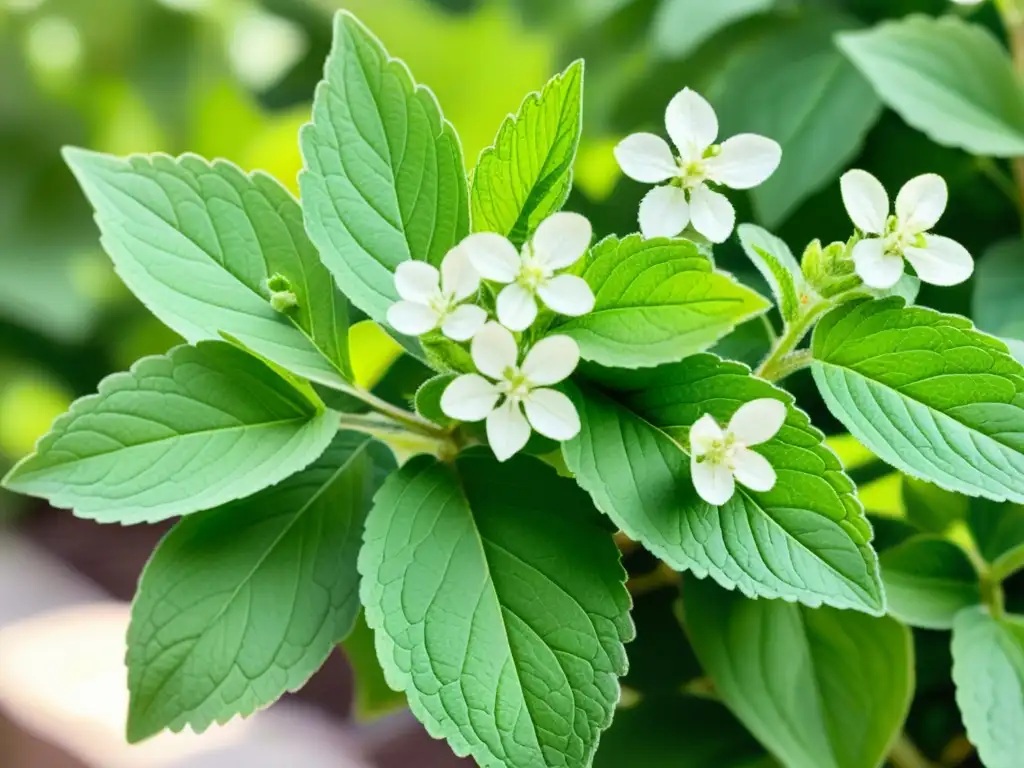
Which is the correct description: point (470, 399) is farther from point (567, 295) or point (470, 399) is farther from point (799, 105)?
point (799, 105)

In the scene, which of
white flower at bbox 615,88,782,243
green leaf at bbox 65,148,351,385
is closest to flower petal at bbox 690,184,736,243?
white flower at bbox 615,88,782,243

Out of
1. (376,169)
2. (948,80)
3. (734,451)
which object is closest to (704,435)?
(734,451)

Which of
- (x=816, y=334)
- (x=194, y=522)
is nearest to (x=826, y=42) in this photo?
(x=816, y=334)

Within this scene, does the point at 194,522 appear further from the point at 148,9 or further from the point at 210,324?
the point at 148,9

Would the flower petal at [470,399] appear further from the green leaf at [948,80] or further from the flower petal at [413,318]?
the green leaf at [948,80]

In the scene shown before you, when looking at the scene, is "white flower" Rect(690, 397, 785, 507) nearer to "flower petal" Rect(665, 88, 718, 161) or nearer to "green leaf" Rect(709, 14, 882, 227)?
"flower petal" Rect(665, 88, 718, 161)

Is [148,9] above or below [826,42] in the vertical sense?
above
